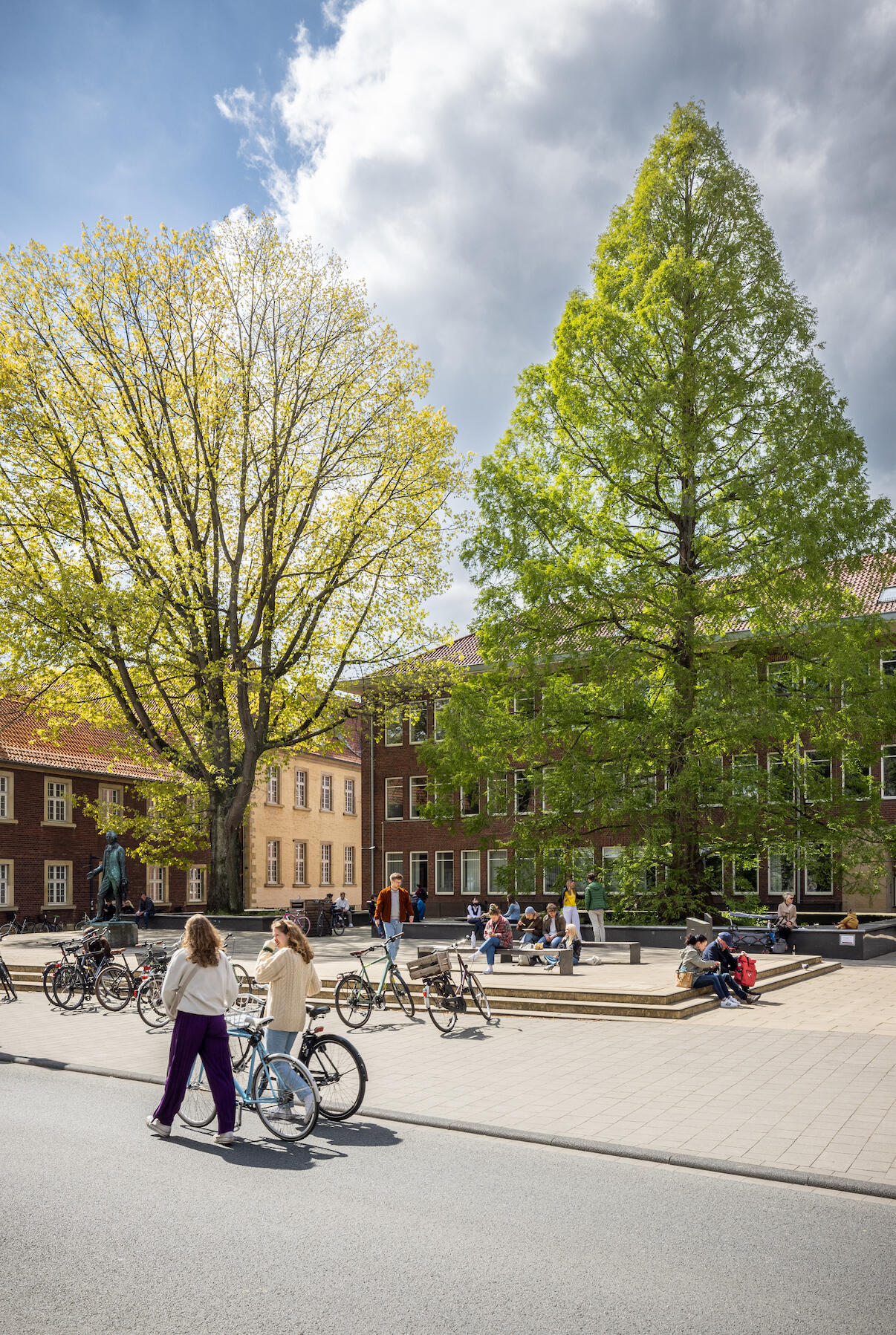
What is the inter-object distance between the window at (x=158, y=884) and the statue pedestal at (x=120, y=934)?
73.5 ft

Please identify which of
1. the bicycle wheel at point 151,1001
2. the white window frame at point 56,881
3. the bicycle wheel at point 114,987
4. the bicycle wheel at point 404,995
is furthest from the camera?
the white window frame at point 56,881

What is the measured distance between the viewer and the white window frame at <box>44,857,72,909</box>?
38.5 metres

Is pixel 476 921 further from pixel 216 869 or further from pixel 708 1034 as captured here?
pixel 708 1034

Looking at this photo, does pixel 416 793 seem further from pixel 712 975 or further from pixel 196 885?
Answer: pixel 712 975

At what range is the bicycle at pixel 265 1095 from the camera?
8.48 meters

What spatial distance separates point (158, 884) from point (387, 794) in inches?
422

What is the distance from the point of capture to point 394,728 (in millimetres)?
44344

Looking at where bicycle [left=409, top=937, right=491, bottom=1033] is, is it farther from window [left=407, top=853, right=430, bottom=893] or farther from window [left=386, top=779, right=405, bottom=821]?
window [left=386, top=779, right=405, bottom=821]

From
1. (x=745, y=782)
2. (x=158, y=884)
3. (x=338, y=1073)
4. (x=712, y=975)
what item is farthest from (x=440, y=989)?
(x=158, y=884)

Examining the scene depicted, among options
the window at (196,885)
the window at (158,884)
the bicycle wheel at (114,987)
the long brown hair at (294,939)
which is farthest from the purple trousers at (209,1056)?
the window at (196,885)

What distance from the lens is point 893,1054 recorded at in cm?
1160

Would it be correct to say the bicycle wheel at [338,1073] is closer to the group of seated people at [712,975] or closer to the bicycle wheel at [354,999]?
the bicycle wheel at [354,999]

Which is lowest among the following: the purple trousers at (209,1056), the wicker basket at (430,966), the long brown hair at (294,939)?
the wicker basket at (430,966)

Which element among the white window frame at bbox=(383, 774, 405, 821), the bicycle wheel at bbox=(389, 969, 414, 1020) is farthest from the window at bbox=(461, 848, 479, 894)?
the bicycle wheel at bbox=(389, 969, 414, 1020)
